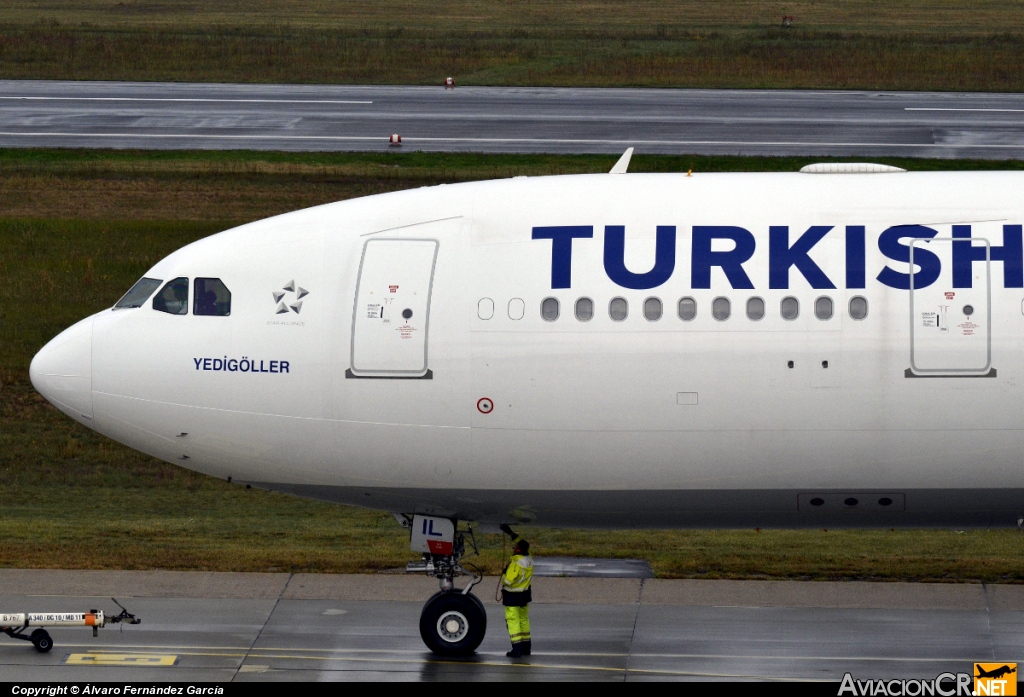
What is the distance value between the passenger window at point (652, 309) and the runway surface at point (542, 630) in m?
4.70

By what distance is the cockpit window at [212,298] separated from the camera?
56.6 ft

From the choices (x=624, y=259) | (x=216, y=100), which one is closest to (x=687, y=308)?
(x=624, y=259)

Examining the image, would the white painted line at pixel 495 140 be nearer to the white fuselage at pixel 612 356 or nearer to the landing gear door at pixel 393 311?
the white fuselage at pixel 612 356

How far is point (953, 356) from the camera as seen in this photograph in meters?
16.0

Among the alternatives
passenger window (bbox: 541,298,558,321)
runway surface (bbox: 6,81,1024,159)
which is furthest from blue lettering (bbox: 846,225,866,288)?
runway surface (bbox: 6,81,1024,159)

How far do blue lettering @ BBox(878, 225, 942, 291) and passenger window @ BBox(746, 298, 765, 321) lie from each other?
4.41 ft

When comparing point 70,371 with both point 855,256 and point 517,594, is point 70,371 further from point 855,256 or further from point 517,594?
point 855,256

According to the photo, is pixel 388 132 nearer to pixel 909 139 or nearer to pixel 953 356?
pixel 909 139

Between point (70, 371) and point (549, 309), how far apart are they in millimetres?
5740

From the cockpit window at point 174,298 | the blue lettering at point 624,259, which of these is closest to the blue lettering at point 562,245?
the blue lettering at point 624,259

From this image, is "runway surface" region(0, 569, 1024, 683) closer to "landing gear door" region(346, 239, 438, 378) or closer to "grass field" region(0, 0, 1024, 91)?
"landing gear door" region(346, 239, 438, 378)

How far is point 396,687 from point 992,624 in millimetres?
8174

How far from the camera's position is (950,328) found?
52.5ft

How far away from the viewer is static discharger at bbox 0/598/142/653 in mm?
18297
